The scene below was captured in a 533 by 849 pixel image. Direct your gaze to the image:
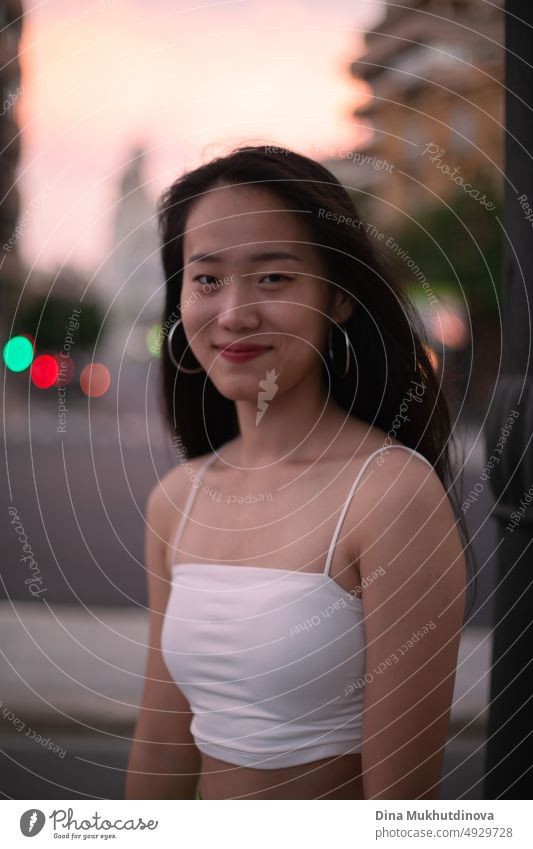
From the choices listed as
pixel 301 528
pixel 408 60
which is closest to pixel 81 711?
pixel 301 528

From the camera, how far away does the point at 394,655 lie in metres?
0.84

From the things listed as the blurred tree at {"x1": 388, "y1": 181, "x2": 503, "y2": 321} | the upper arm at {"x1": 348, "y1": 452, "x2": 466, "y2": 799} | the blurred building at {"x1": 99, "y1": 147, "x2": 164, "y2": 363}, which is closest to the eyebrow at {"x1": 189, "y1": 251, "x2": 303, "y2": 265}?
the blurred building at {"x1": 99, "y1": 147, "x2": 164, "y2": 363}

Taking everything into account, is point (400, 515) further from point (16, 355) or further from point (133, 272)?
point (16, 355)

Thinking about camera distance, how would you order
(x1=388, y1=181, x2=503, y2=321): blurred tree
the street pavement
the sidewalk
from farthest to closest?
(x1=388, y1=181, x2=503, y2=321): blurred tree
the sidewalk
the street pavement

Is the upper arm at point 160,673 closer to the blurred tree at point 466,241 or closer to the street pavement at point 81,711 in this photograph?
the street pavement at point 81,711

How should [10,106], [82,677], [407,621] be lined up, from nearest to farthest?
[407,621] < [10,106] < [82,677]

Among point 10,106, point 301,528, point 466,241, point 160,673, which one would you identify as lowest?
point 160,673

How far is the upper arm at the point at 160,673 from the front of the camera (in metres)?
1.05

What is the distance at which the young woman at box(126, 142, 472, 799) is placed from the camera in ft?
2.81

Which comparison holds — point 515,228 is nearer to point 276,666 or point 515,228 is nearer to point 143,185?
point 143,185

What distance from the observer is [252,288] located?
0.91 metres

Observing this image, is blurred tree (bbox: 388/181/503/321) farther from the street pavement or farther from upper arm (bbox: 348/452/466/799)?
upper arm (bbox: 348/452/466/799)

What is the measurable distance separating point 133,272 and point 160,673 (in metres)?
0.47

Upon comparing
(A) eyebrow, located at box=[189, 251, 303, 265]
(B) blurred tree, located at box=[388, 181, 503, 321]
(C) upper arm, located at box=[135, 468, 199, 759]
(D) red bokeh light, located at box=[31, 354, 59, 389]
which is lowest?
(C) upper arm, located at box=[135, 468, 199, 759]
